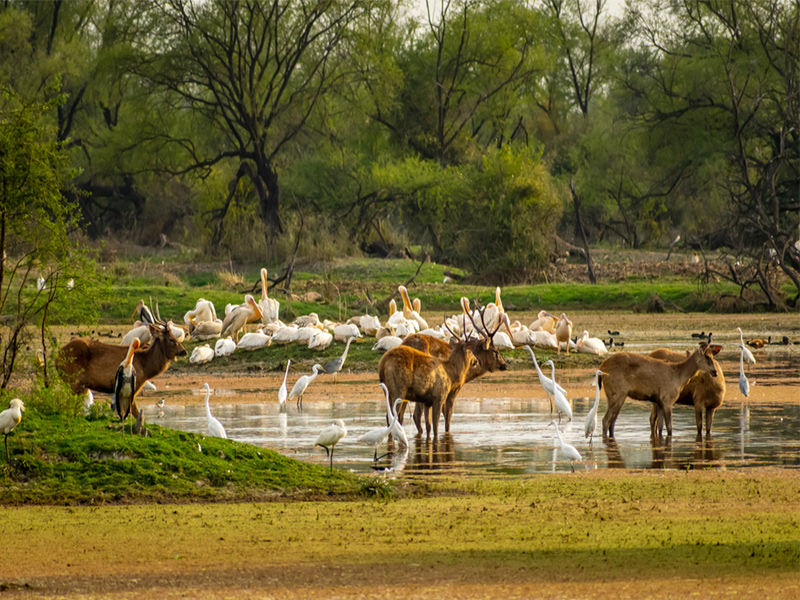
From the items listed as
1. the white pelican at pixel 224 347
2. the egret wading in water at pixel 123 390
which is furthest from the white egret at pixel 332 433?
the white pelican at pixel 224 347

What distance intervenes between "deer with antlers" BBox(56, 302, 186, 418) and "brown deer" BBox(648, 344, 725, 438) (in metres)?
6.26

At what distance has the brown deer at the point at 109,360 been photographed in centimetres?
1469

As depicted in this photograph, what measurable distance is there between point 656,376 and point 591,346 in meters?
10.4

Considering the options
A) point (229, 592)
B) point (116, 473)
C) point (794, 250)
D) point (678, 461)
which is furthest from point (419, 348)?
point (794, 250)

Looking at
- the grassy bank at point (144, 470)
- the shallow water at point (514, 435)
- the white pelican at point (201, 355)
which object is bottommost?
the shallow water at point (514, 435)

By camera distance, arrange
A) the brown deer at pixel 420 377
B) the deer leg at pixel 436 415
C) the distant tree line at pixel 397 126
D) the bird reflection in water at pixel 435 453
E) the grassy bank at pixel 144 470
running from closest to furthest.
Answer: the grassy bank at pixel 144 470 → the bird reflection in water at pixel 435 453 → the brown deer at pixel 420 377 → the deer leg at pixel 436 415 → the distant tree line at pixel 397 126

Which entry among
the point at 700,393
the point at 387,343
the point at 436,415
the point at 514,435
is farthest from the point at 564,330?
the point at 436,415

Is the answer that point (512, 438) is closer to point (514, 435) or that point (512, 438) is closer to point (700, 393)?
point (514, 435)

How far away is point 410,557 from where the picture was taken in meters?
8.03

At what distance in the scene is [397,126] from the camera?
190 feet

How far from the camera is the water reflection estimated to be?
1252 cm

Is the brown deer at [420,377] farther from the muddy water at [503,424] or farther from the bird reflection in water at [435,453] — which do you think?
the muddy water at [503,424]

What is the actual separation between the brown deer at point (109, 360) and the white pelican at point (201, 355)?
8.66 metres

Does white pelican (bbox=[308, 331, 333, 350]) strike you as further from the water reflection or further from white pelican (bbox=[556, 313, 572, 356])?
the water reflection
